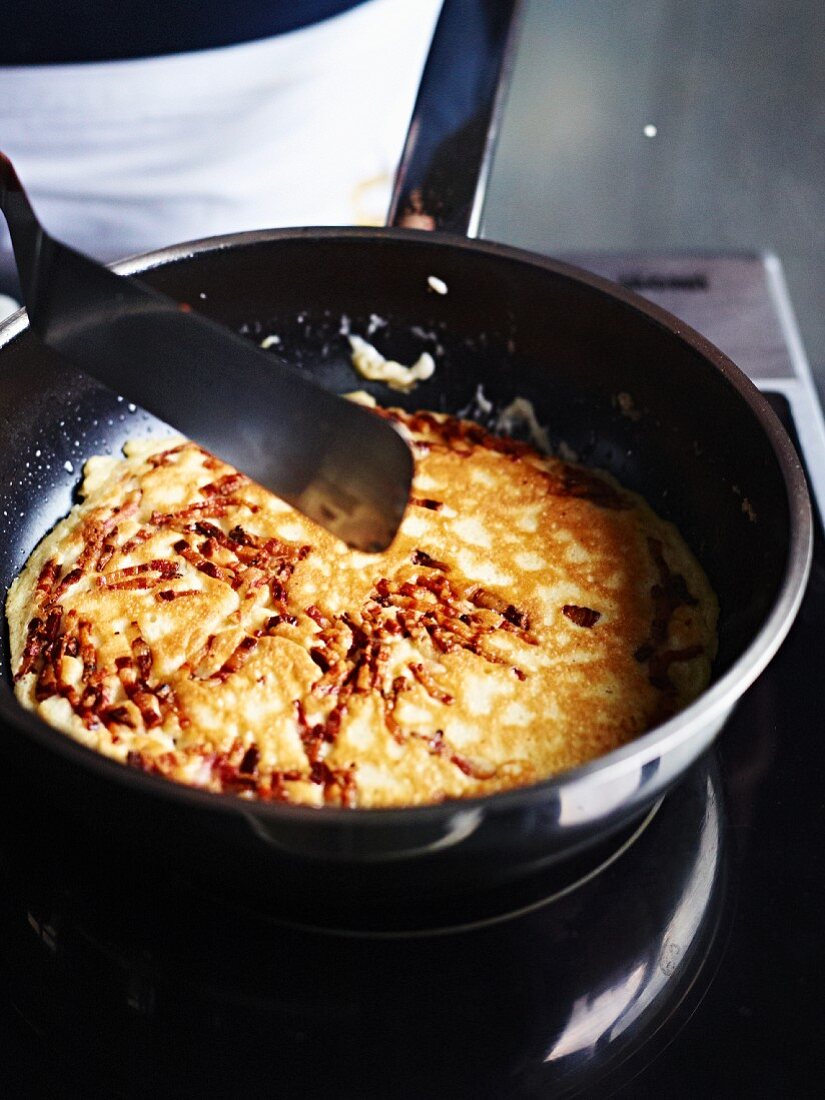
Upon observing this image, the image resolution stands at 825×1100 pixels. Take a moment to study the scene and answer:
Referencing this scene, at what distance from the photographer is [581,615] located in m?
1.22

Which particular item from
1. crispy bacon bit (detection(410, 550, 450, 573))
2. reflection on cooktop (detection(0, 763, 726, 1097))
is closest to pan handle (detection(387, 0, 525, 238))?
crispy bacon bit (detection(410, 550, 450, 573))

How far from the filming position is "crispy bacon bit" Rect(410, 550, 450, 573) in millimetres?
1277

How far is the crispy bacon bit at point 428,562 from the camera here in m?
1.28

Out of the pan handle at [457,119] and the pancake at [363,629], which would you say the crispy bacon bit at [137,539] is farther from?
the pan handle at [457,119]

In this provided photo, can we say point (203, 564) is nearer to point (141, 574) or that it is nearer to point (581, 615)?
point (141, 574)

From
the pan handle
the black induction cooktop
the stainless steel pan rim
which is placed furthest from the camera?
the pan handle

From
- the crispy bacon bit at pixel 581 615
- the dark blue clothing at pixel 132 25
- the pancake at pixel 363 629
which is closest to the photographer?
the pancake at pixel 363 629

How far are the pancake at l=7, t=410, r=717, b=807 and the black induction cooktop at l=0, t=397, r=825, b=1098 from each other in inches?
4.7

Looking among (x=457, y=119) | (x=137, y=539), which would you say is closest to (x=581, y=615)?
(x=137, y=539)

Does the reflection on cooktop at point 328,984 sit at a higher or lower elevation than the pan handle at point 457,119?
lower

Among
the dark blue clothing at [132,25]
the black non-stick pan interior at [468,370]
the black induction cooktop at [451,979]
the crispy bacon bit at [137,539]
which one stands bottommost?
the black induction cooktop at [451,979]

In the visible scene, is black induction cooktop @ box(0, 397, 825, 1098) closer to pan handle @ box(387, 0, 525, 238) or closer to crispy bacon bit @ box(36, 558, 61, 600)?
crispy bacon bit @ box(36, 558, 61, 600)

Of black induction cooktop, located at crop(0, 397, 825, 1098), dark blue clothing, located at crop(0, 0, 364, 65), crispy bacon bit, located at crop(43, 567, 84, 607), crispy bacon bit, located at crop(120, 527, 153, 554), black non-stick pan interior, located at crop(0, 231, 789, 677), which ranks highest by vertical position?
dark blue clothing, located at crop(0, 0, 364, 65)

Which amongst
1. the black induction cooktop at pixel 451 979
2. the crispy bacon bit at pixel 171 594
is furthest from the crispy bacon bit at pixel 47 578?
the black induction cooktop at pixel 451 979
